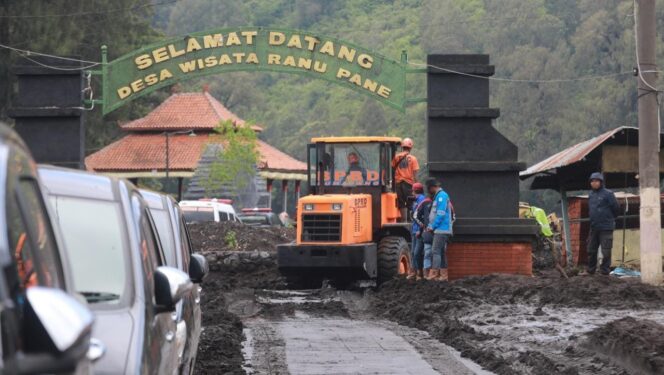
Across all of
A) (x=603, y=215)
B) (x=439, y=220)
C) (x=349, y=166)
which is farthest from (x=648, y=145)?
(x=349, y=166)

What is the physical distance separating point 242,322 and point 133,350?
1259cm

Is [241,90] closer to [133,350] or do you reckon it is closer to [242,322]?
[242,322]

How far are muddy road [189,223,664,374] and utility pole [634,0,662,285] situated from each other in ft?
1.99

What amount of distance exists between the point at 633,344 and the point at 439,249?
11717 mm

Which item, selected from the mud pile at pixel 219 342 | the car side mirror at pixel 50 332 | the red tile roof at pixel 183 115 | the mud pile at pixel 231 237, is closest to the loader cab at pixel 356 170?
the mud pile at pixel 219 342

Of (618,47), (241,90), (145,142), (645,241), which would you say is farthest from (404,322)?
(241,90)

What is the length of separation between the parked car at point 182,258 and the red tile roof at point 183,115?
70782mm

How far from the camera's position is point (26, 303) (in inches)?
163

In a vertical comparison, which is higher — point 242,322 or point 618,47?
point 618,47

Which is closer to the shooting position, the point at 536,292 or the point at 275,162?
the point at 536,292

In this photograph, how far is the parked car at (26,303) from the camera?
13.1 feet

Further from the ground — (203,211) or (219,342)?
(203,211)

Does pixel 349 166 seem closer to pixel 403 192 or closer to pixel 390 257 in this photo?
pixel 403 192

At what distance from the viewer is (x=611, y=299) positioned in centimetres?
1984
